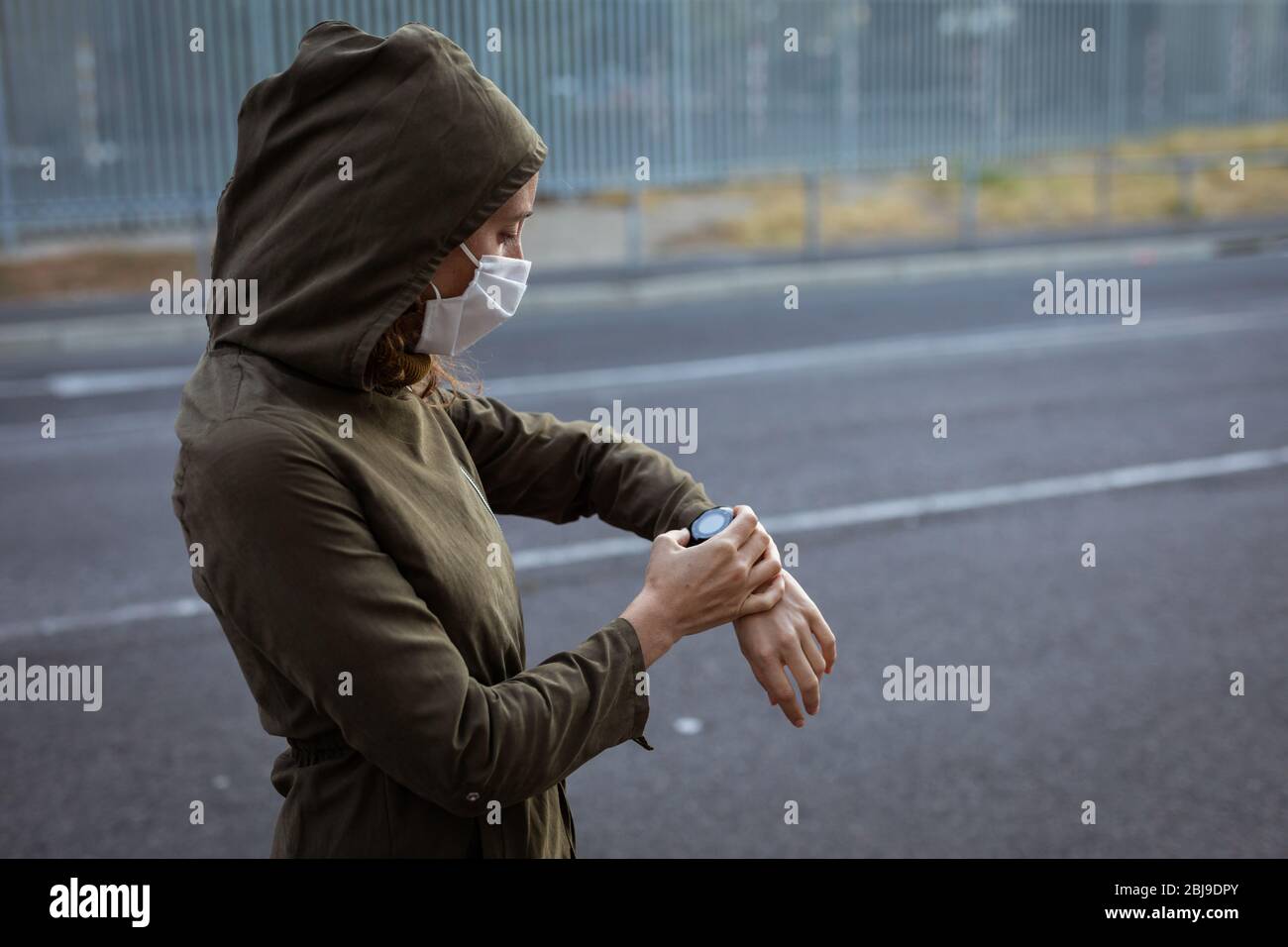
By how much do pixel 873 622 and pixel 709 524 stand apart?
377 centimetres

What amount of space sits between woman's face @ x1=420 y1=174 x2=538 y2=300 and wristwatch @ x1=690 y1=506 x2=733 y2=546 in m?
0.47

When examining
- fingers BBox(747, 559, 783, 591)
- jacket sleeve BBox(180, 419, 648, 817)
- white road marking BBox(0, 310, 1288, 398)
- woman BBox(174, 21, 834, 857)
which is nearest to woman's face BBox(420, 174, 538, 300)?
woman BBox(174, 21, 834, 857)

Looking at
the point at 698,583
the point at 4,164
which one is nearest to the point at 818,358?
the point at 4,164

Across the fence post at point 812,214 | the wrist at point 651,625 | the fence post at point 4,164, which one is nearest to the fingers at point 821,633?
the wrist at point 651,625

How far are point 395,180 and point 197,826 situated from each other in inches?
120

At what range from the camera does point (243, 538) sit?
174 cm

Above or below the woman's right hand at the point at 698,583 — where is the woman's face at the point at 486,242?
above

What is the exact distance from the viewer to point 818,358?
1134cm

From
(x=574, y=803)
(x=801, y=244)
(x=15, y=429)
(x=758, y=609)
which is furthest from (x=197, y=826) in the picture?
(x=801, y=244)

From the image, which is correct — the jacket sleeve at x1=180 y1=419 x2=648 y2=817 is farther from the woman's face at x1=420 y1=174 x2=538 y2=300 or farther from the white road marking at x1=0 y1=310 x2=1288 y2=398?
the white road marking at x1=0 y1=310 x2=1288 y2=398

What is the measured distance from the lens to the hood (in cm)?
183

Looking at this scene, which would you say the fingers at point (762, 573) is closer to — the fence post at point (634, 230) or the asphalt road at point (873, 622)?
the asphalt road at point (873, 622)

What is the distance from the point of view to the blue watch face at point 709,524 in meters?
2.16

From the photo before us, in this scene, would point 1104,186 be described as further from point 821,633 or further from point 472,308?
point 472,308
